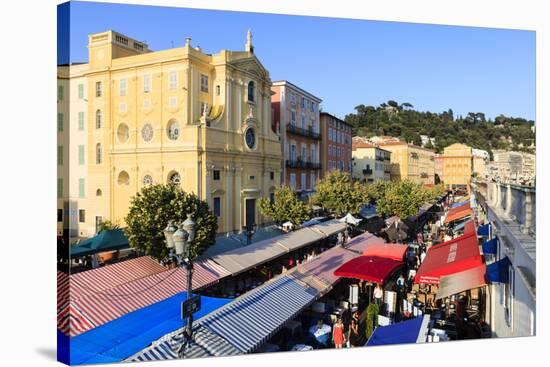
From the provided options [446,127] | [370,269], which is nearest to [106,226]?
[370,269]

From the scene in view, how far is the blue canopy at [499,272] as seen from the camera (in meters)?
9.10

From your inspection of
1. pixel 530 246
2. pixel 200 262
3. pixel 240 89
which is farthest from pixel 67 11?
pixel 240 89

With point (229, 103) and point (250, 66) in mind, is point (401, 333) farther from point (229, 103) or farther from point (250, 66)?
point (250, 66)

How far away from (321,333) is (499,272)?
12.5 feet

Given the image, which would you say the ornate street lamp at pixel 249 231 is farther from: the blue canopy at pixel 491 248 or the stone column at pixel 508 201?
the stone column at pixel 508 201

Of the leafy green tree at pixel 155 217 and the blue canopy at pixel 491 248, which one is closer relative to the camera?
the leafy green tree at pixel 155 217

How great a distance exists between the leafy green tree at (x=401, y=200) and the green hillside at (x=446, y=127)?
7.53 feet

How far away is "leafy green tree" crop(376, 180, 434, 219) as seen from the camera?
71.9 ft

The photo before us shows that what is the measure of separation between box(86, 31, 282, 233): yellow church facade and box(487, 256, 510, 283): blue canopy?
25.1 feet

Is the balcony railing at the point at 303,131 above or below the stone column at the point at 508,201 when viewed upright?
above

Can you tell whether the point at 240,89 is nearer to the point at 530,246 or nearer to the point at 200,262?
the point at 200,262

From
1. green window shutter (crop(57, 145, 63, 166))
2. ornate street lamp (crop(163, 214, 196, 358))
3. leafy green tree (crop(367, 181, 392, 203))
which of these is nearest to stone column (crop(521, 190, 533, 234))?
ornate street lamp (crop(163, 214, 196, 358))

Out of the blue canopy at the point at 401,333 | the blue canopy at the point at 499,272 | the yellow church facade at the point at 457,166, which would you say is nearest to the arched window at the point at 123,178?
the blue canopy at the point at 401,333

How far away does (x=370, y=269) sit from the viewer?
11711 millimetres
